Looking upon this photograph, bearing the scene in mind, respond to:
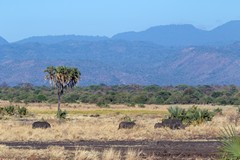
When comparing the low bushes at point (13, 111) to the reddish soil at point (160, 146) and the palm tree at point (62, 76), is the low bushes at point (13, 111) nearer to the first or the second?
the palm tree at point (62, 76)

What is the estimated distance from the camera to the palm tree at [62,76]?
66.2 metres

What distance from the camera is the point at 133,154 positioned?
24469 millimetres

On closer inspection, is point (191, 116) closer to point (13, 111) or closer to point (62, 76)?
point (62, 76)

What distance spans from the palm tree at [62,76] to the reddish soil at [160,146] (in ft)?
109

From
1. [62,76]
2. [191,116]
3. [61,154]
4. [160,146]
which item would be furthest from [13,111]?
[61,154]

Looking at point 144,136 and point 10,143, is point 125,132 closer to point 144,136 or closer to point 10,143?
point 144,136

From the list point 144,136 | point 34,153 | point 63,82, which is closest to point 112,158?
point 34,153

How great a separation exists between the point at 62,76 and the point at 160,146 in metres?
36.6

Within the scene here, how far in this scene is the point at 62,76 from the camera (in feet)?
217

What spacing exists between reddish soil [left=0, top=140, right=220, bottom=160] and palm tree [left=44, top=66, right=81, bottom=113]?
3316 cm

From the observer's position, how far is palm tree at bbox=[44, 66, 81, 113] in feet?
217

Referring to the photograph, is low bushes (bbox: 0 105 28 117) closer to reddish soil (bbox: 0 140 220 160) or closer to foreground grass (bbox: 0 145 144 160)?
reddish soil (bbox: 0 140 220 160)

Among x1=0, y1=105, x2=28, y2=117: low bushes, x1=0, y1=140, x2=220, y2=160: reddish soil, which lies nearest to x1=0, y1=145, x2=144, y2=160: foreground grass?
x1=0, y1=140, x2=220, y2=160: reddish soil

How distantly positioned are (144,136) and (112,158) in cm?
1212
